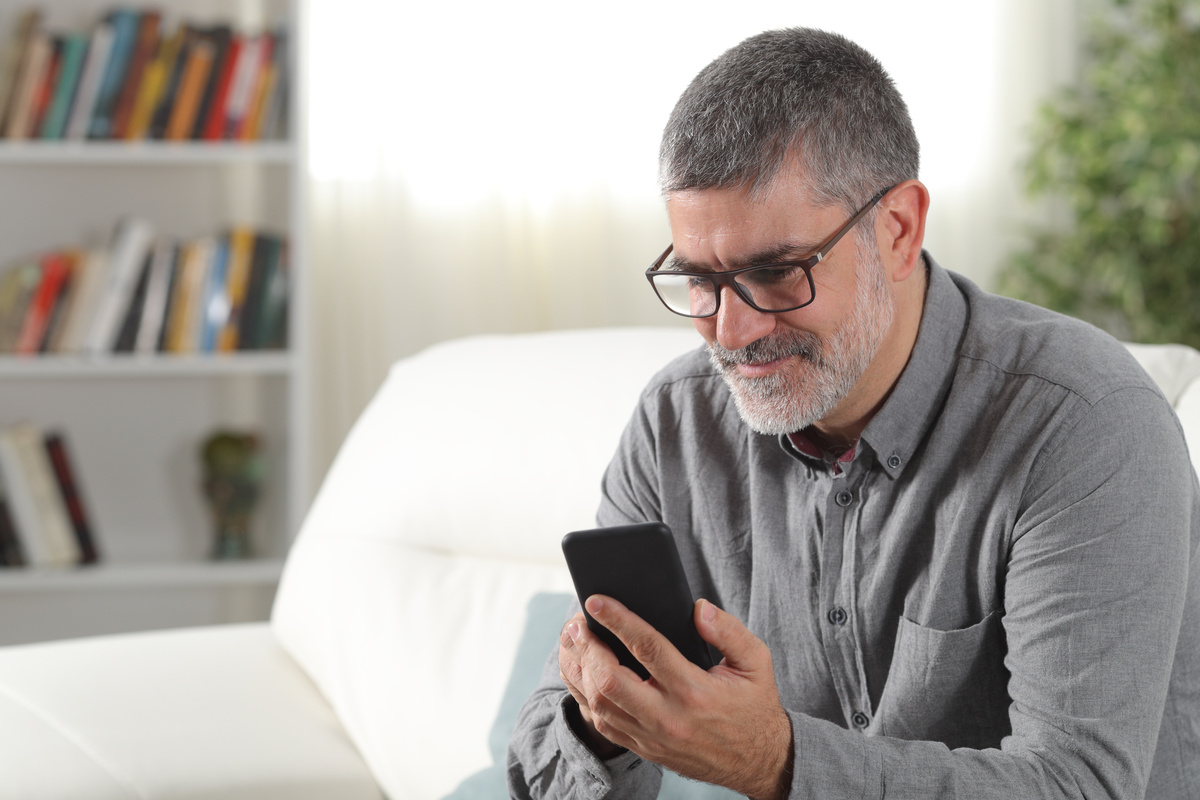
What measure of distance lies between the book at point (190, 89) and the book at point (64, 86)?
0.62ft

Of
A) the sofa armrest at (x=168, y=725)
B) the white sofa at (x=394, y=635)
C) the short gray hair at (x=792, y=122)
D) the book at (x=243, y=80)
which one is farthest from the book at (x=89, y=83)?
the short gray hair at (x=792, y=122)

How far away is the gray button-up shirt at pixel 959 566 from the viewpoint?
2.73 ft

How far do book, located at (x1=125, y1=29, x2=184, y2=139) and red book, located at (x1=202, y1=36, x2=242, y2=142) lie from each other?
9cm

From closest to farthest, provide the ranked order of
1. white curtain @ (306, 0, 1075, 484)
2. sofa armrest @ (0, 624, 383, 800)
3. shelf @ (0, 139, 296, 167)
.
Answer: sofa armrest @ (0, 624, 383, 800)
shelf @ (0, 139, 296, 167)
white curtain @ (306, 0, 1075, 484)

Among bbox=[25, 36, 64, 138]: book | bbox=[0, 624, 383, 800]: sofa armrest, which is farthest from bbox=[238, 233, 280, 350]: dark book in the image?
bbox=[0, 624, 383, 800]: sofa armrest

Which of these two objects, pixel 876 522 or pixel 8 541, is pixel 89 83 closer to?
pixel 8 541

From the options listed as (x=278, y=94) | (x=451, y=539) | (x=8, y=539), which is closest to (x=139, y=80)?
(x=278, y=94)

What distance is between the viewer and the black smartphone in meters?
0.81

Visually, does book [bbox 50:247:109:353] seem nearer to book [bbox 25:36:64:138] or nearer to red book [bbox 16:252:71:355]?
red book [bbox 16:252:71:355]

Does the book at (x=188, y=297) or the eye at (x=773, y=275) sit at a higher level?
the eye at (x=773, y=275)

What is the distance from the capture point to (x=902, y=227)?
3.24 feet

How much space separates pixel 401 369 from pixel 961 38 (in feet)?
5.64

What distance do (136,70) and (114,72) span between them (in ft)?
0.14

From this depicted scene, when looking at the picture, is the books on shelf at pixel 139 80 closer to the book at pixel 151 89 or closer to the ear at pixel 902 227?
the book at pixel 151 89
